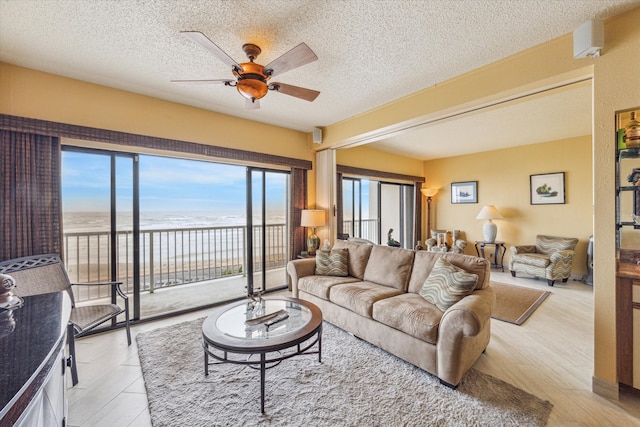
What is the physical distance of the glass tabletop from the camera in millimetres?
1849

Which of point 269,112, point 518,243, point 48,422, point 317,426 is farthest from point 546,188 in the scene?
point 48,422

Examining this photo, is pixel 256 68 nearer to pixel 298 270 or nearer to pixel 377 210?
pixel 298 270

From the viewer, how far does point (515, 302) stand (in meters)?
3.56

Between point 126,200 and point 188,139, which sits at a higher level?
point 188,139

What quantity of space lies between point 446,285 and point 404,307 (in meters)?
0.41

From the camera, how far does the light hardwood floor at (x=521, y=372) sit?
5.40ft

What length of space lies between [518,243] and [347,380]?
17.5 feet

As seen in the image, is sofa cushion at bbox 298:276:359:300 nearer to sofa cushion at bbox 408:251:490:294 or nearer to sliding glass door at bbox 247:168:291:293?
sofa cushion at bbox 408:251:490:294

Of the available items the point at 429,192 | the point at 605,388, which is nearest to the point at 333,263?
the point at 605,388

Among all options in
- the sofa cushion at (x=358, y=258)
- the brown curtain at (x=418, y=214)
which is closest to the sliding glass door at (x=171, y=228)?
the sofa cushion at (x=358, y=258)

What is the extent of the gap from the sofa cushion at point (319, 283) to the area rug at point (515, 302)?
1889mm

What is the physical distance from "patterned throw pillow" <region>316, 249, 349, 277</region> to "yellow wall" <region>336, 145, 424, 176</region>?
6.94 feet

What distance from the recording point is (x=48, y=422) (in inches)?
33.7

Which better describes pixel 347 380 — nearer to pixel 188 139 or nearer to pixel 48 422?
pixel 48 422
